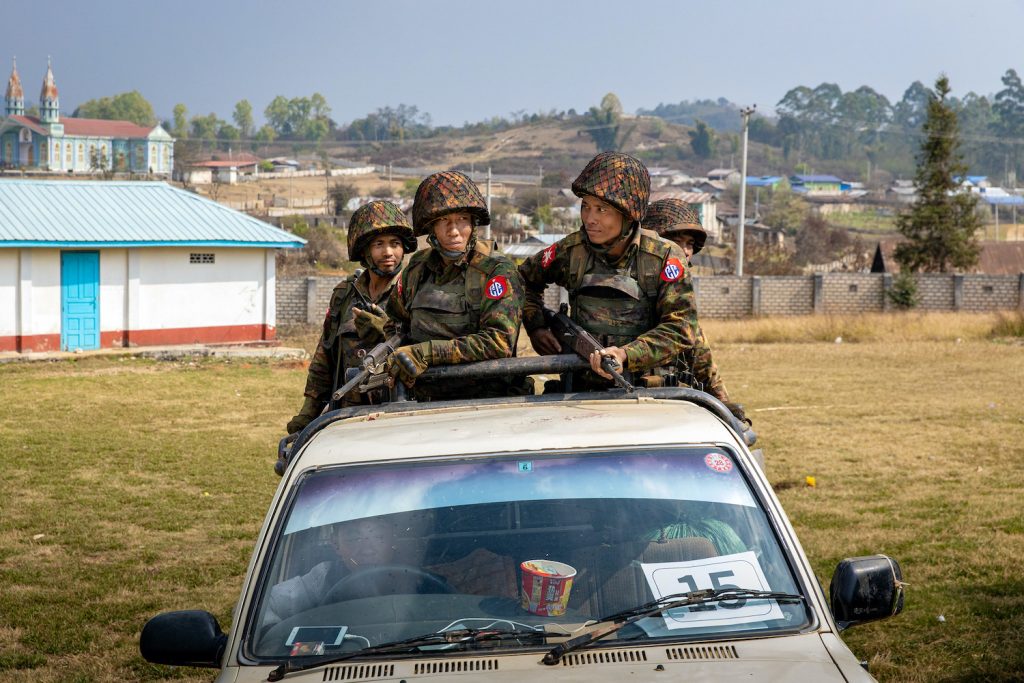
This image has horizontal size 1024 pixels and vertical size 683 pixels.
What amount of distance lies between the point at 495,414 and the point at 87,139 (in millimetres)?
128585

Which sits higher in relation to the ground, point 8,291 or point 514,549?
point 514,549

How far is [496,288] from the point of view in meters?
5.00

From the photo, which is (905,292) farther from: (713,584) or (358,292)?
(713,584)

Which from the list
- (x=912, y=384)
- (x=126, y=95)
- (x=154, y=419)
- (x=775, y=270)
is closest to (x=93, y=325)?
(x=154, y=419)

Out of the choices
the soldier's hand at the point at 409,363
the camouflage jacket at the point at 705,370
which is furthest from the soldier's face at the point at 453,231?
the camouflage jacket at the point at 705,370

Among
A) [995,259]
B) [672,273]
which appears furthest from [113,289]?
[995,259]

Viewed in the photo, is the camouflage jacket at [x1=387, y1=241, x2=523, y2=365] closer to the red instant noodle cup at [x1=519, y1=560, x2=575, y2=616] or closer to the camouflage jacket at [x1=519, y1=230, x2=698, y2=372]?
the camouflage jacket at [x1=519, y1=230, x2=698, y2=372]

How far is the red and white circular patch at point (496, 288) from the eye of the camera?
4990 millimetres

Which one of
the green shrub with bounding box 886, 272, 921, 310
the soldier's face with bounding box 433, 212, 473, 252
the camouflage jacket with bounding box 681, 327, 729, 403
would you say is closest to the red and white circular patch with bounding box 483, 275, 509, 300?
the soldier's face with bounding box 433, 212, 473, 252

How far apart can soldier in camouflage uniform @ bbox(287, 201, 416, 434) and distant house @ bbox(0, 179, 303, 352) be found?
1760cm

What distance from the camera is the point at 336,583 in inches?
134

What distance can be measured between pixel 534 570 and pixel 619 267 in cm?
205

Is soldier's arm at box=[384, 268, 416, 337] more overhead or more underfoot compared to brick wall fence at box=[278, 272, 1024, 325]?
more overhead

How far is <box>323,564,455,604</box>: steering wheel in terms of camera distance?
133 inches
